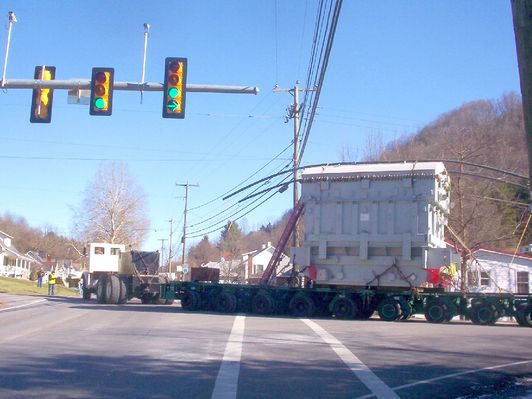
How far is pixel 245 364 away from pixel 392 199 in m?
13.5

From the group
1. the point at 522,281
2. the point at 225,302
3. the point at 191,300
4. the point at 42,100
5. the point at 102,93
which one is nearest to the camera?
the point at 102,93

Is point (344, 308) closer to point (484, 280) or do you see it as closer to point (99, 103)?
point (99, 103)

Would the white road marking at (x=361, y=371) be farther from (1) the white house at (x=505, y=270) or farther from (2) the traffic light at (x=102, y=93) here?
(1) the white house at (x=505, y=270)

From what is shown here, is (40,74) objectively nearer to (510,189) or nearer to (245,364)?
(245,364)

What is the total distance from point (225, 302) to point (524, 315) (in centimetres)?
1150

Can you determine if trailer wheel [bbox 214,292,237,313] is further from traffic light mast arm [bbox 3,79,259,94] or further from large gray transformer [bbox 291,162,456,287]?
traffic light mast arm [bbox 3,79,259,94]

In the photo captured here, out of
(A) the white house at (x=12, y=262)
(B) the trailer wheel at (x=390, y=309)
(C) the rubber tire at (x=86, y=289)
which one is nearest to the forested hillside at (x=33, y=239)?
(A) the white house at (x=12, y=262)

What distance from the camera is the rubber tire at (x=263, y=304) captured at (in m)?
26.8

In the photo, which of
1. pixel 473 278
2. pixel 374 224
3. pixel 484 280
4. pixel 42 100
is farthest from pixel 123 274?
pixel 484 280

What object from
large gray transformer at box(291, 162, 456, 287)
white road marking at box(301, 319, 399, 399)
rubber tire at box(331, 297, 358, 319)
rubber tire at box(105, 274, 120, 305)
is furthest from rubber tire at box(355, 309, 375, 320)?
rubber tire at box(105, 274, 120, 305)

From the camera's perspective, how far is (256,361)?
1302 centimetres

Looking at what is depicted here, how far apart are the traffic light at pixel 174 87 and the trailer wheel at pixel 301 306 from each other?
11.2 metres

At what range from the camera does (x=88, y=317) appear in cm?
2362

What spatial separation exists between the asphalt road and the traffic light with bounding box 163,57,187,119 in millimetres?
5667
